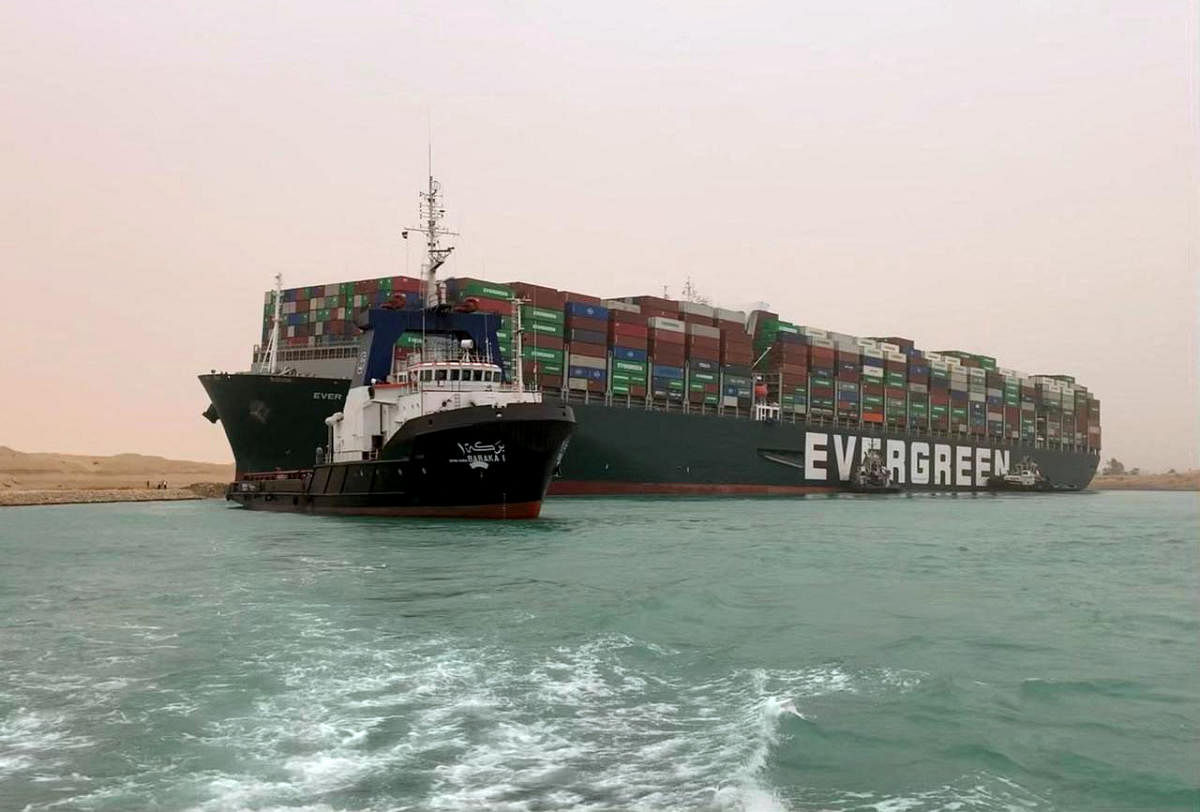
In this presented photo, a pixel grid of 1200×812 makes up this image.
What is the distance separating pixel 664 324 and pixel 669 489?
12.4m

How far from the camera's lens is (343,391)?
38312 millimetres

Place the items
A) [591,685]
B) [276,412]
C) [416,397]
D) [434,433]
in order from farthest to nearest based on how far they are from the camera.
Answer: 1. [276,412]
2. [416,397]
3. [434,433]
4. [591,685]

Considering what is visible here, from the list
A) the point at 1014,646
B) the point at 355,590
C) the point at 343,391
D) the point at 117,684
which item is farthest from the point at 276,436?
the point at 1014,646

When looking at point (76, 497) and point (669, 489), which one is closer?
point (76, 497)

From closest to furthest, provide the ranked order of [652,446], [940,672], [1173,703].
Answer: [1173,703] → [940,672] → [652,446]

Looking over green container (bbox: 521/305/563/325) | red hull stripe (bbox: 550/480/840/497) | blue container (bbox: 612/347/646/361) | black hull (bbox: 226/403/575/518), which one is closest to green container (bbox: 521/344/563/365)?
green container (bbox: 521/305/563/325)

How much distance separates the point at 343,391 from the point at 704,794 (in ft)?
114

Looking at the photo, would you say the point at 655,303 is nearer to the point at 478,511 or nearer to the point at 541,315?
the point at 541,315

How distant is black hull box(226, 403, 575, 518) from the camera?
25.9m

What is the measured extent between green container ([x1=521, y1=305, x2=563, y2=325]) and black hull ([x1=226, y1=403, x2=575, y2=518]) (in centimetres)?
2512

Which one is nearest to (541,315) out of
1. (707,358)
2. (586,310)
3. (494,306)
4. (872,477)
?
(586,310)

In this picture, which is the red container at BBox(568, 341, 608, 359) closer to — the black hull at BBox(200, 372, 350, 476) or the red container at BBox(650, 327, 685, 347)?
the red container at BBox(650, 327, 685, 347)

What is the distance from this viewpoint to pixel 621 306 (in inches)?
2302

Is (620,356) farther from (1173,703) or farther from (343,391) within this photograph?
(1173,703)
